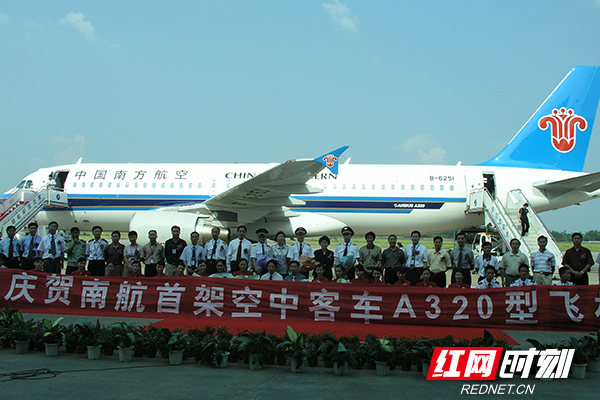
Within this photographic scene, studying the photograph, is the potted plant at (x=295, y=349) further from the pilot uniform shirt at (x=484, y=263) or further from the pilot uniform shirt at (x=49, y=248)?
the pilot uniform shirt at (x=49, y=248)

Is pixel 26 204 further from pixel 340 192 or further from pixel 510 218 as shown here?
pixel 510 218

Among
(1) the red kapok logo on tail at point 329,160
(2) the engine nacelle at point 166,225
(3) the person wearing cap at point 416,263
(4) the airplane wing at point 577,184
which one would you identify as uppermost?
(4) the airplane wing at point 577,184

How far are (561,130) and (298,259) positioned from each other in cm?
1511

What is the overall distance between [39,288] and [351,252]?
6.31 m

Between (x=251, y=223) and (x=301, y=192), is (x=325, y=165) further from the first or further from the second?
(x=251, y=223)

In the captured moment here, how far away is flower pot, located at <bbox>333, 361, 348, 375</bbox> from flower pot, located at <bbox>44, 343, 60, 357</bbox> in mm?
3853

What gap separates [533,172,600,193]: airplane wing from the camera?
56.2 ft

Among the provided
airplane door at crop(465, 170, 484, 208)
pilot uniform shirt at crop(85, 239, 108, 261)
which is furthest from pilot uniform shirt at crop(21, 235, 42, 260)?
airplane door at crop(465, 170, 484, 208)

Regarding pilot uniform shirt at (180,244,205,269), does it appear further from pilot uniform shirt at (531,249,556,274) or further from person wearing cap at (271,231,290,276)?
pilot uniform shirt at (531,249,556,274)

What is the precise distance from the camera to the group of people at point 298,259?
9.75m

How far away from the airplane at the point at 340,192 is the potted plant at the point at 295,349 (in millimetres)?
10589

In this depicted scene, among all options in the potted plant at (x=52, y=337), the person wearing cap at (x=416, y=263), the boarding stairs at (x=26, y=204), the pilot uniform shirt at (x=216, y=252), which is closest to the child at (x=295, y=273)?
the pilot uniform shirt at (x=216, y=252)

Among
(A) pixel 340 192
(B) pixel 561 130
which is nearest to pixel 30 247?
(A) pixel 340 192

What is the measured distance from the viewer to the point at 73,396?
486 centimetres
